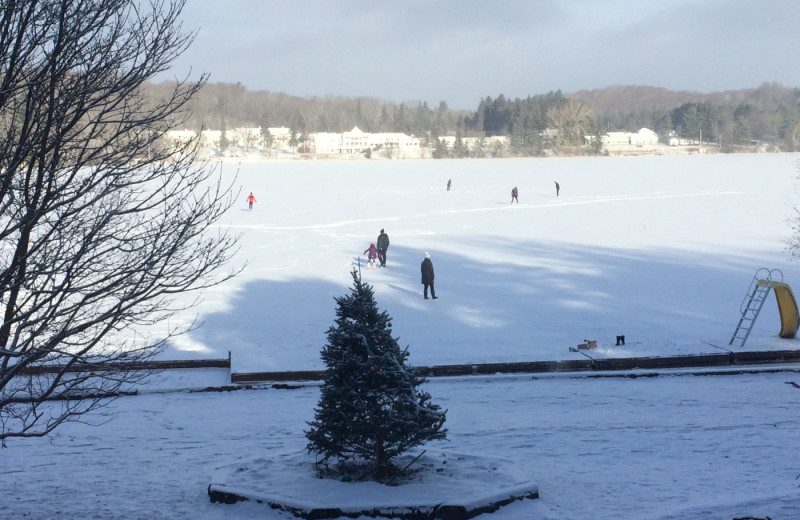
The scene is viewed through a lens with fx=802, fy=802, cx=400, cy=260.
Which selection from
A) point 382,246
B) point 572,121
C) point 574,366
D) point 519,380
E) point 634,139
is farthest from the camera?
point 634,139

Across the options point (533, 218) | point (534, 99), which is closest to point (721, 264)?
point (533, 218)

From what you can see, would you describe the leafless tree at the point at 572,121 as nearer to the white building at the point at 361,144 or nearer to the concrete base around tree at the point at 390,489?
the white building at the point at 361,144

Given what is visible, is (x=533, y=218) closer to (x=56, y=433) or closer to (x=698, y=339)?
(x=698, y=339)

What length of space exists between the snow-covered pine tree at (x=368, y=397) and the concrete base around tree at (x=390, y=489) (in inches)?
14.1

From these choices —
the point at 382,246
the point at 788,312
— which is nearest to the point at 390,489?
the point at 788,312

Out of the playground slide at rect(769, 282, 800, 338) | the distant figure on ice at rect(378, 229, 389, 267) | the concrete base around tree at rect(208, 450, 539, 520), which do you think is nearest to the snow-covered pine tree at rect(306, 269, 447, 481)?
the concrete base around tree at rect(208, 450, 539, 520)

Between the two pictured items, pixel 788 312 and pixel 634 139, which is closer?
pixel 788 312

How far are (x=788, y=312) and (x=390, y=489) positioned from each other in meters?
10.1

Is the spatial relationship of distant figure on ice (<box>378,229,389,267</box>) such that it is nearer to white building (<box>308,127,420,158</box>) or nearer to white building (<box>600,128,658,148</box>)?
white building (<box>308,127,420,158</box>)

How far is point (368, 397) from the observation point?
7.32m

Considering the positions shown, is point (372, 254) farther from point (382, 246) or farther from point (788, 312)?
point (788, 312)

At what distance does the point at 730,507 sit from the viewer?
7246 millimetres

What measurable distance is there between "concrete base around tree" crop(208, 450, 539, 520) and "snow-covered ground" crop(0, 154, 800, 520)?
20cm

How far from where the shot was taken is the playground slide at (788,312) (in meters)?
14.4
